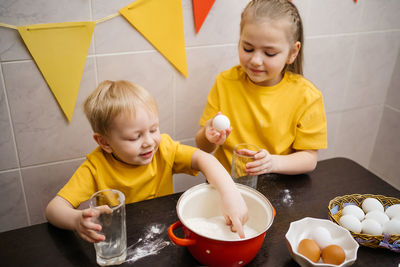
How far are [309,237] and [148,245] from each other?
39 centimetres

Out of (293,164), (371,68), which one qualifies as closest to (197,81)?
(293,164)

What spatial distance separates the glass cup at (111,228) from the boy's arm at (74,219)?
0.02 meters

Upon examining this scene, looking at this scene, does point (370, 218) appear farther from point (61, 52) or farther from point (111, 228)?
point (61, 52)

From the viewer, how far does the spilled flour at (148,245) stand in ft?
2.65

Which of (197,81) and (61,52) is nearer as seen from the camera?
(61,52)

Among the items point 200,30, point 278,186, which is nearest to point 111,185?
point 278,186

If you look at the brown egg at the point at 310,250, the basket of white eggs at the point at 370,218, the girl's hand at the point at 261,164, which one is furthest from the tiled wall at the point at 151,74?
the brown egg at the point at 310,250

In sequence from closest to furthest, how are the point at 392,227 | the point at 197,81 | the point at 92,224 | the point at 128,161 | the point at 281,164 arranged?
the point at 92,224
the point at 392,227
the point at 128,161
the point at 281,164
the point at 197,81

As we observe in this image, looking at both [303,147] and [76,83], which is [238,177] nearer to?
[303,147]

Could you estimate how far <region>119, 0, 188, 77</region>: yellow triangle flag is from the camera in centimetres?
132

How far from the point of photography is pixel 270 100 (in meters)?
1.32

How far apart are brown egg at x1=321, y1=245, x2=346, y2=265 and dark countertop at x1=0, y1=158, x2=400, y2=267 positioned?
0.08 meters

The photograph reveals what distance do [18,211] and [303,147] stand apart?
1198mm

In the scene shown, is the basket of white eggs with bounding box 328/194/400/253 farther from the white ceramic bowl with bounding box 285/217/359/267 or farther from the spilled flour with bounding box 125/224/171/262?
the spilled flour with bounding box 125/224/171/262
